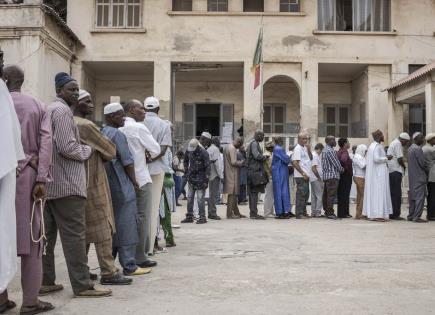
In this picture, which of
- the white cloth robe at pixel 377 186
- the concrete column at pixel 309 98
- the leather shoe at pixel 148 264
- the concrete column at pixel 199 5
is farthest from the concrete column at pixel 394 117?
the leather shoe at pixel 148 264

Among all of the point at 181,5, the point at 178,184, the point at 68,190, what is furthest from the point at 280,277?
the point at 181,5

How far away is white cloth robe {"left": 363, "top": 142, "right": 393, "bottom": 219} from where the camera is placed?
429 inches

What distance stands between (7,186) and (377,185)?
29.1ft

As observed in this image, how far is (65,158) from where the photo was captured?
13.8ft

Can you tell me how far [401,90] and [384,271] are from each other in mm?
12995

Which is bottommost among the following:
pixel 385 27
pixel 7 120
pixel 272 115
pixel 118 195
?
pixel 118 195

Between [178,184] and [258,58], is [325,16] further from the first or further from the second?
[178,184]

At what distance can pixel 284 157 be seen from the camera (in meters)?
11.3

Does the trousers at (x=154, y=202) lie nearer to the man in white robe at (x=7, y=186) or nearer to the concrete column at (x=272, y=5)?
the man in white robe at (x=7, y=186)

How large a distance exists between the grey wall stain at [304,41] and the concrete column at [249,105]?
1.56m

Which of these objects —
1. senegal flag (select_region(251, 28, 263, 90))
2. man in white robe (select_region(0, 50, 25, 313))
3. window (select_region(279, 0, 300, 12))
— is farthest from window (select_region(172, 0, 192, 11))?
man in white robe (select_region(0, 50, 25, 313))

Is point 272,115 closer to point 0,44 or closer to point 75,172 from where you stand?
point 0,44

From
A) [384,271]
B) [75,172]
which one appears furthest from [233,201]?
A: [75,172]

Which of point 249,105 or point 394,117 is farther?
point 249,105
